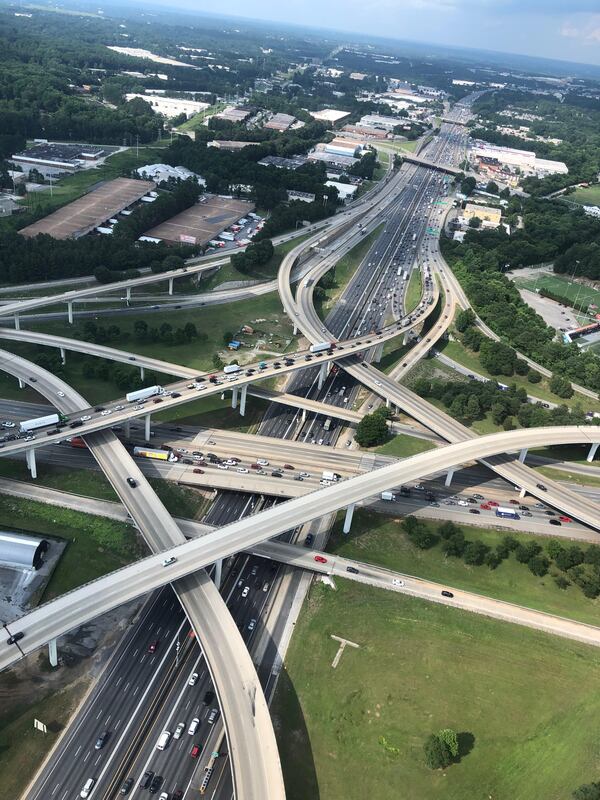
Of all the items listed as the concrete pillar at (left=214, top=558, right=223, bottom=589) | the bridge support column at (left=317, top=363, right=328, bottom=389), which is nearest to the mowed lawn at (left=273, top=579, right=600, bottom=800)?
the concrete pillar at (left=214, top=558, right=223, bottom=589)

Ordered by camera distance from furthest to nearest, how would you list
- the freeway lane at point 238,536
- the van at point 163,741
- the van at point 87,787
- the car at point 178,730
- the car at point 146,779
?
the freeway lane at point 238,536 → the car at point 178,730 → the van at point 163,741 → the car at point 146,779 → the van at point 87,787

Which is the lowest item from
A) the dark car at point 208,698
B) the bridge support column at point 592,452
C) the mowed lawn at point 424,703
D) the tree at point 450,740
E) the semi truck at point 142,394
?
the dark car at point 208,698

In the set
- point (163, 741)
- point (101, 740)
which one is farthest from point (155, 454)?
point (163, 741)

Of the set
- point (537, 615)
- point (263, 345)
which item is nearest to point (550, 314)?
point (263, 345)

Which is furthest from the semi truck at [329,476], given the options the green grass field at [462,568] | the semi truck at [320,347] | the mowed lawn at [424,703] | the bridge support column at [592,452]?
the bridge support column at [592,452]

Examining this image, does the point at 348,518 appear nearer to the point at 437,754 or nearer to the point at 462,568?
the point at 462,568

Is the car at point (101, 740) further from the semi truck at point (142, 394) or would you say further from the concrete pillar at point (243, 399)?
the concrete pillar at point (243, 399)
